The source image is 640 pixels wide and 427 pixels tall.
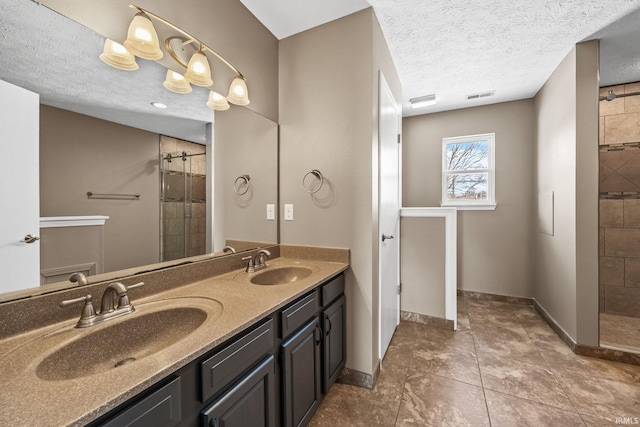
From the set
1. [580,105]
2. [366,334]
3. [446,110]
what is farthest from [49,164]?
[446,110]

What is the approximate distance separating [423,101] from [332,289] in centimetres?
275

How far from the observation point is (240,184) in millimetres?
1804

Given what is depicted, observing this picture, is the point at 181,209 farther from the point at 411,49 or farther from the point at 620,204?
the point at 620,204

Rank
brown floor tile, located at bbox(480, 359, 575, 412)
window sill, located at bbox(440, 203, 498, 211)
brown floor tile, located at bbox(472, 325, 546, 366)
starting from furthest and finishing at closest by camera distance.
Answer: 1. window sill, located at bbox(440, 203, 498, 211)
2. brown floor tile, located at bbox(472, 325, 546, 366)
3. brown floor tile, located at bbox(480, 359, 575, 412)

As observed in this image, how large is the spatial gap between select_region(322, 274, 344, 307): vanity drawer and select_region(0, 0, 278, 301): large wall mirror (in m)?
0.70

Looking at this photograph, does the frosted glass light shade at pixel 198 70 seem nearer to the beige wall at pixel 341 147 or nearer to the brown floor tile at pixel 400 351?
the beige wall at pixel 341 147

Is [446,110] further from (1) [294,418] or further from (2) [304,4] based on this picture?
(1) [294,418]

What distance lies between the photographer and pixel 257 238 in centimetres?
192

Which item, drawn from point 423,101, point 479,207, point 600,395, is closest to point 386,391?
point 600,395

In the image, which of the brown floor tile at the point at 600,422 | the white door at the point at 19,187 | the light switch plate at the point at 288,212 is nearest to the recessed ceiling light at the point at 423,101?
the light switch plate at the point at 288,212

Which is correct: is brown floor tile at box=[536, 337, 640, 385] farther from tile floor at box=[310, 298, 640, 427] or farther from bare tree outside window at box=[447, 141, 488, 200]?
bare tree outside window at box=[447, 141, 488, 200]

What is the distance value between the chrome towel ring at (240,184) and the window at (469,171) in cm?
Answer: 286

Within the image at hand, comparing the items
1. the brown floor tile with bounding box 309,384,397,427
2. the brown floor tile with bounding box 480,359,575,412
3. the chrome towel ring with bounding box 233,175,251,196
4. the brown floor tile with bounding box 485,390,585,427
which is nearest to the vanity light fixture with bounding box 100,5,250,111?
the chrome towel ring with bounding box 233,175,251,196

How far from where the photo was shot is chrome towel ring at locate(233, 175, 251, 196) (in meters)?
1.77
